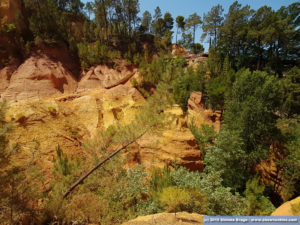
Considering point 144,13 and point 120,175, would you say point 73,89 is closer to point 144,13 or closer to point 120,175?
point 120,175

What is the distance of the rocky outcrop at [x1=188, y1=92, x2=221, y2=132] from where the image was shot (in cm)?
1450

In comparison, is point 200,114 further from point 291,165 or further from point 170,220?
point 170,220

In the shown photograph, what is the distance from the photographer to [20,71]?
10570 millimetres

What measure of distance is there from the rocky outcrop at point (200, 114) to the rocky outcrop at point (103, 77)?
7.16m

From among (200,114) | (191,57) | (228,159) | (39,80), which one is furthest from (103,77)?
(191,57)

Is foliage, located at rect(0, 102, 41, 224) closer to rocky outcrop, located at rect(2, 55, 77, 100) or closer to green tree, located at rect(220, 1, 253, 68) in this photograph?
rocky outcrop, located at rect(2, 55, 77, 100)

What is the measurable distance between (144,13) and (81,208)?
29001mm

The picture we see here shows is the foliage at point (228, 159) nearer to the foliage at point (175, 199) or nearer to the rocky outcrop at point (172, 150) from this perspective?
the rocky outcrop at point (172, 150)

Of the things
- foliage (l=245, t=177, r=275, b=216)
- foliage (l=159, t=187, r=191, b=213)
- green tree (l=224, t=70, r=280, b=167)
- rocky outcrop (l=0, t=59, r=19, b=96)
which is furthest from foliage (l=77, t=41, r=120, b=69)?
foliage (l=245, t=177, r=275, b=216)

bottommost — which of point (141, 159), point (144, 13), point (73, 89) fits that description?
point (141, 159)

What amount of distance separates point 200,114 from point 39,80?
1458cm

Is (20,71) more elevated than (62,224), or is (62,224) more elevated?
(20,71)

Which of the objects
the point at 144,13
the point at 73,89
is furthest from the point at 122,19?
the point at 73,89

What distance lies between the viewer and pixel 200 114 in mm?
15000
